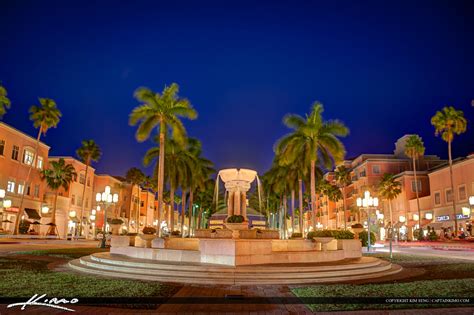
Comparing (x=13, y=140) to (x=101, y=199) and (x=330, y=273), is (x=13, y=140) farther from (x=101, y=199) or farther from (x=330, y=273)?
(x=330, y=273)

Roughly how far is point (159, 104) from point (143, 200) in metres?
76.7

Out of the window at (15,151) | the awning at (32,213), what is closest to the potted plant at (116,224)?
the window at (15,151)

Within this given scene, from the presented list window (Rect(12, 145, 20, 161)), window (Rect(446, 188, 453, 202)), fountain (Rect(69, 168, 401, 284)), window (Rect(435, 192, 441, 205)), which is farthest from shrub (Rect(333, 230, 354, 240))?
window (Rect(435, 192, 441, 205))

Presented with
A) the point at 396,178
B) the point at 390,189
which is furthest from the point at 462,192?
the point at 396,178

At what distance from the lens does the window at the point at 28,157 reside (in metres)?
53.5

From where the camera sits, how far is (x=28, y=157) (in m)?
54.5

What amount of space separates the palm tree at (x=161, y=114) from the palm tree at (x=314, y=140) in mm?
8896

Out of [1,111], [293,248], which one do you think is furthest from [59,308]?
[1,111]

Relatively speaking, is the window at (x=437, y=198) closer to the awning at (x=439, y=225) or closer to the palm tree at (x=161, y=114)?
the awning at (x=439, y=225)

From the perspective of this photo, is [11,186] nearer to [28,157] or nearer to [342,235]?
[28,157]

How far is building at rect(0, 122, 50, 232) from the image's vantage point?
1908 inches

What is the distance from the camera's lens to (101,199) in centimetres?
3062

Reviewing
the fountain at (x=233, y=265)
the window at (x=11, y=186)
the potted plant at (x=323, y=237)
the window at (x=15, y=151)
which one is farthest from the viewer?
the window at (x=15, y=151)

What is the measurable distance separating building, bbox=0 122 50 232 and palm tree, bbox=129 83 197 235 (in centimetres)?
2660
